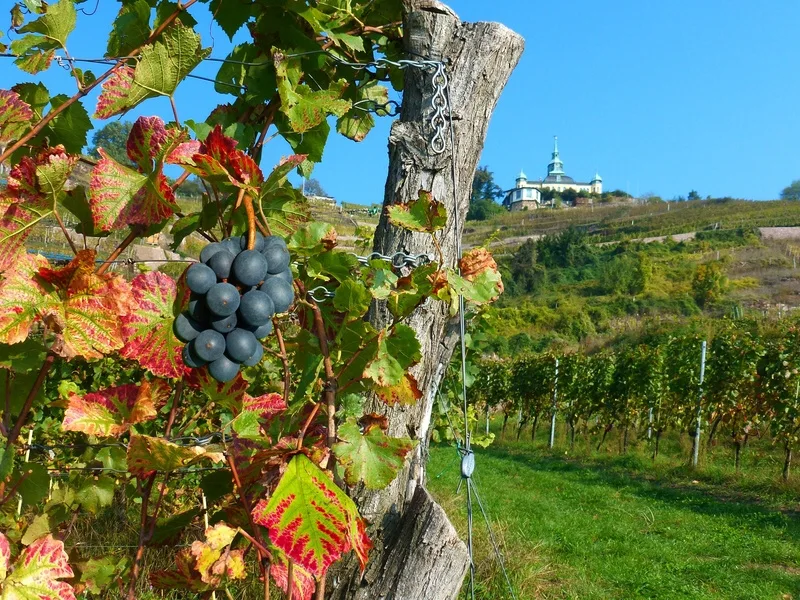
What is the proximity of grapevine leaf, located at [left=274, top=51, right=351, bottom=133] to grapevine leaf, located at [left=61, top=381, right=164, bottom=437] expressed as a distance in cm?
57

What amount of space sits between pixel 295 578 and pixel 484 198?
253 feet

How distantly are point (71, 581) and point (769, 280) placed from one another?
3802 cm

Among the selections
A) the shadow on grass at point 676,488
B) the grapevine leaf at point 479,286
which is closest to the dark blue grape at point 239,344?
the grapevine leaf at point 479,286

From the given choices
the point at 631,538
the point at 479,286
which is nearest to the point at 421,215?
the point at 479,286

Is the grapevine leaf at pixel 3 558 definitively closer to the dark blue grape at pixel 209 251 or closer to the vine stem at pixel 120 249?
the vine stem at pixel 120 249

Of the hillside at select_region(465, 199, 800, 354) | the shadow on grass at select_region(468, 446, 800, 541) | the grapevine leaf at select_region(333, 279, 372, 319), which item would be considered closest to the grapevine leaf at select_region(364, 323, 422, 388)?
the grapevine leaf at select_region(333, 279, 372, 319)

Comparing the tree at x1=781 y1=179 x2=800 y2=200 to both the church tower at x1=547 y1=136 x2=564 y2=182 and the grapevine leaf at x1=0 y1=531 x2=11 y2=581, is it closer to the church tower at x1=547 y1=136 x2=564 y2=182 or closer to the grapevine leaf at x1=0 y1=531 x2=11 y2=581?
the church tower at x1=547 y1=136 x2=564 y2=182

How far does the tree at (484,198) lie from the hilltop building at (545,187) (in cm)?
282

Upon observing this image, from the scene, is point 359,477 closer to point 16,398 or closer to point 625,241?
point 16,398

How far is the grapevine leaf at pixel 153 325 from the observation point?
3.48ft

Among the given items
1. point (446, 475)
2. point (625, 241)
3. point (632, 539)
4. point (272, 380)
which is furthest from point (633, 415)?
point (625, 241)

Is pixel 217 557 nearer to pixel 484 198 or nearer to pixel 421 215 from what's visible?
pixel 421 215

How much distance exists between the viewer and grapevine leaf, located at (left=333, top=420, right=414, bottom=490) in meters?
1.13

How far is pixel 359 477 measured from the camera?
1122mm
